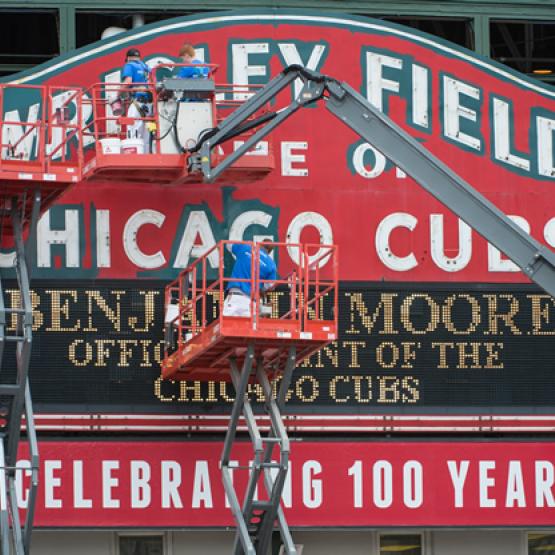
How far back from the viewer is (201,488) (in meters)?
27.9

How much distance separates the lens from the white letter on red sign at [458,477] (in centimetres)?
2836

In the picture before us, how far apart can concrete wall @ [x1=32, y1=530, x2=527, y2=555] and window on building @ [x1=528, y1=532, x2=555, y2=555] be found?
24 centimetres

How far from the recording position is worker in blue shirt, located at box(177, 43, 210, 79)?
27969mm

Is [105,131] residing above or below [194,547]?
above

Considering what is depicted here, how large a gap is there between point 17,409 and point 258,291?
349 centimetres

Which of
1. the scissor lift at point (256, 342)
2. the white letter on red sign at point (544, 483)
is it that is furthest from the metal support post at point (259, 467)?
the white letter on red sign at point (544, 483)

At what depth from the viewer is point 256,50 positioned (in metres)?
29.2

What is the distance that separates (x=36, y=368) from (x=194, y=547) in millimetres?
3462

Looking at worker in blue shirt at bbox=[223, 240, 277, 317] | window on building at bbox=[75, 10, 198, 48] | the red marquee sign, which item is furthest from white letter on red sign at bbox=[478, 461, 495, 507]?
window on building at bbox=[75, 10, 198, 48]

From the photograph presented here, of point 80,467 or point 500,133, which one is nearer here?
point 80,467

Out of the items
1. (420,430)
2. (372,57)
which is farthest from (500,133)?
(420,430)

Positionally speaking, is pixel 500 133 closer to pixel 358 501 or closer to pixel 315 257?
pixel 315 257

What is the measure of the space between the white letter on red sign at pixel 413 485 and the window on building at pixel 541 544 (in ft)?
6.91

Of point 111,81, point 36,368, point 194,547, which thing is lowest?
point 194,547
